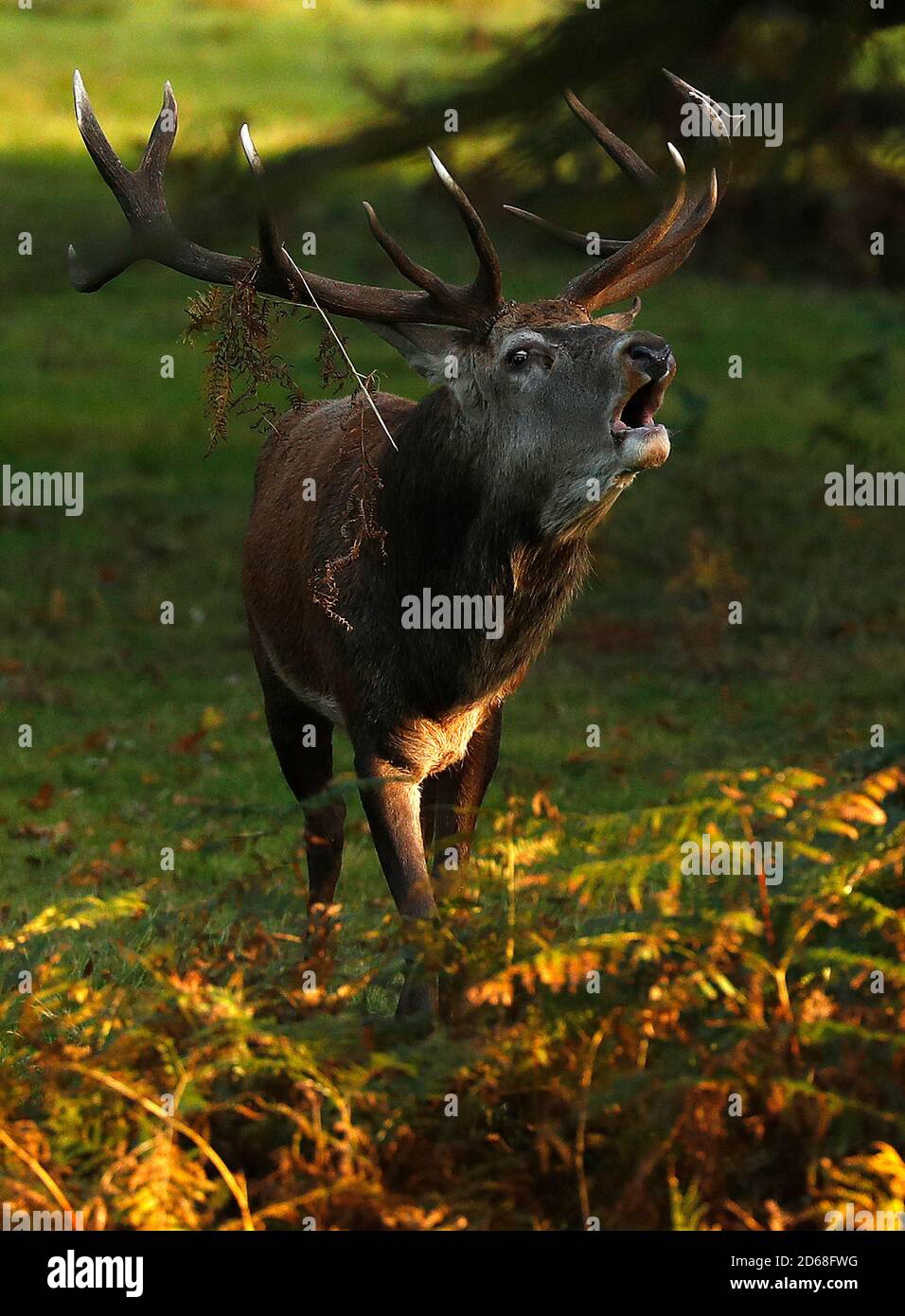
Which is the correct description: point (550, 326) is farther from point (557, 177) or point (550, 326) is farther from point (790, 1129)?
point (790, 1129)

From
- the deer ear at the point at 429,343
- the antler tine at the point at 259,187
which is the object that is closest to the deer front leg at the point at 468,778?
the deer ear at the point at 429,343

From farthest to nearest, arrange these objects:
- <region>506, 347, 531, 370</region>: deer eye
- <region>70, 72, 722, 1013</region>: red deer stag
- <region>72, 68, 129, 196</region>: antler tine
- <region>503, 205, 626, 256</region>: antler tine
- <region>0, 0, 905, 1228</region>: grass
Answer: <region>506, 347, 531, 370</region>: deer eye → <region>70, 72, 722, 1013</region>: red deer stag → <region>72, 68, 129, 196</region>: antler tine → <region>0, 0, 905, 1228</region>: grass → <region>503, 205, 626, 256</region>: antler tine

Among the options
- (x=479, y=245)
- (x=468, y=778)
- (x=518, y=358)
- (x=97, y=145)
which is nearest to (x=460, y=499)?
(x=518, y=358)

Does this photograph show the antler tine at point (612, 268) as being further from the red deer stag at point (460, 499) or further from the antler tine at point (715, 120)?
the antler tine at point (715, 120)

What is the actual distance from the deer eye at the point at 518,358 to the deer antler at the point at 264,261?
0.20 m

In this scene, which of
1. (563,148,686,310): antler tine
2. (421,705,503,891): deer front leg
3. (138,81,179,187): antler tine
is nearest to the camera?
(138,81,179,187): antler tine

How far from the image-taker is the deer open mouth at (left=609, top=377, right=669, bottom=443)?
6.35 metres

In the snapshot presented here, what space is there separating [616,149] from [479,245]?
6.18 ft

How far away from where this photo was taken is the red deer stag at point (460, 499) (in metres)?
6.46

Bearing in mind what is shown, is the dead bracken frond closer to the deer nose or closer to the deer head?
the deer head

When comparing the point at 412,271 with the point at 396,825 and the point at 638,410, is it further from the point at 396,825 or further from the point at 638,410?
the point at 396,825

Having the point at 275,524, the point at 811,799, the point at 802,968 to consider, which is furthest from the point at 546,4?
the point at 275,524

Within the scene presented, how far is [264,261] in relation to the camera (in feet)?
19.6

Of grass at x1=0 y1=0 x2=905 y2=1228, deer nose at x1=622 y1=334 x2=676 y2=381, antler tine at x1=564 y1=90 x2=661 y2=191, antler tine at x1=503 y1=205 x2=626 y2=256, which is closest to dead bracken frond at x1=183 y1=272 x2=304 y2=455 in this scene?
grass at x1=0 y1=0 x2=905 y2=1228
